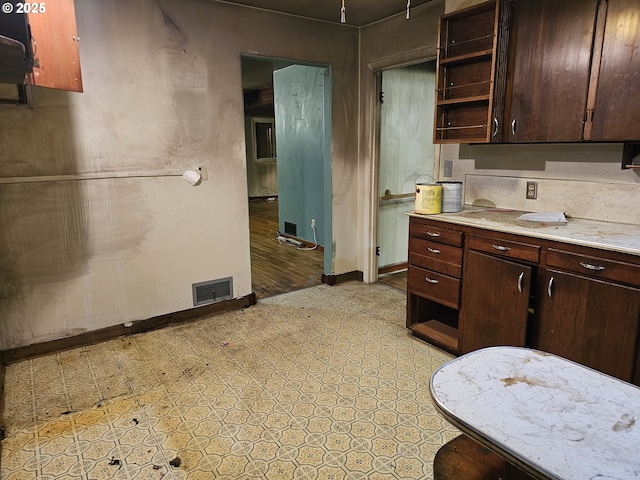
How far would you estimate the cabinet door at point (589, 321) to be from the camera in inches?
73.3

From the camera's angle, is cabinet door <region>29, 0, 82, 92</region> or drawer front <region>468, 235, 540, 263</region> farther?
drawer front <region>468, 235, 540, 263</region>

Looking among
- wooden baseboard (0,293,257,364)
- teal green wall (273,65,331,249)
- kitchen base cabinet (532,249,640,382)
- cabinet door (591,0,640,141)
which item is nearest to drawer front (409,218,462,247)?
kitchen base cabinet (532,249,640,382)

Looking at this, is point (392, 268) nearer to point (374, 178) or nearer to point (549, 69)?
point (374, 178)

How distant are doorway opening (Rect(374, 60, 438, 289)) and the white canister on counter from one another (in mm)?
1378

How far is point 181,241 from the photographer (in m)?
3.27

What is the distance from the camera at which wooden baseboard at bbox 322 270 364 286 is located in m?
4.20

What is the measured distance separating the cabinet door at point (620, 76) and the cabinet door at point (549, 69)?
8 cm

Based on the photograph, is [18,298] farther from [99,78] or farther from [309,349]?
[309,349]

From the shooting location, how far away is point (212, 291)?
11.4 feet

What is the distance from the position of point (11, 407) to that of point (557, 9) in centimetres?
363

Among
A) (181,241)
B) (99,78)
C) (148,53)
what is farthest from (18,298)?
(148,53)

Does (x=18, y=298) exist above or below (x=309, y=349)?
above

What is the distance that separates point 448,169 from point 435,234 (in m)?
0.75

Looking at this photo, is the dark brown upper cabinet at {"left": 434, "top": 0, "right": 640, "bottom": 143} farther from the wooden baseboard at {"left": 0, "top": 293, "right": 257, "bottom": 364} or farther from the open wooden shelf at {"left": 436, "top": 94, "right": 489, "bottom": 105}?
the wooden baseboard at {"left": 0, "top": 293, "right": 257, "bottom": 364}
